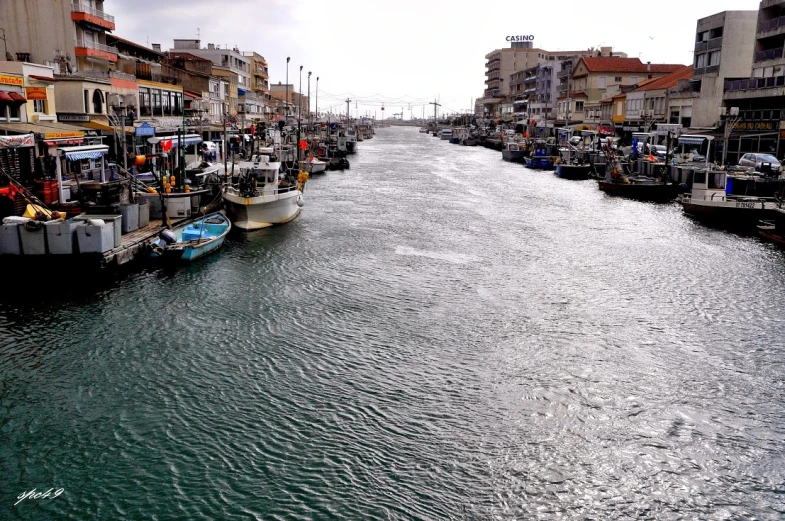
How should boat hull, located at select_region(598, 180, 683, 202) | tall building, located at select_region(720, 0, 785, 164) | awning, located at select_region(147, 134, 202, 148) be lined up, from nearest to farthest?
awning, located at select_region(147, 134, 202, 148) → boat hull, located at select_region(598, 180, 683, 202) → tall building, located at select_region(720, 0, 785, 164)

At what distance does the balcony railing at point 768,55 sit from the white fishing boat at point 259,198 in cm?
4336

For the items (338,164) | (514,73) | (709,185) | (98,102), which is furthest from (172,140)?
(514,73)

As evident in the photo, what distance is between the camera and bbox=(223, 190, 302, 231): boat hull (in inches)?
1308

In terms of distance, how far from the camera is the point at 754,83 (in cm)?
5644

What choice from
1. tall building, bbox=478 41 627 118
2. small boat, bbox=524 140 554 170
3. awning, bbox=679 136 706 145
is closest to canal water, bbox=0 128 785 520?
awning, bbox=679 136 706 145

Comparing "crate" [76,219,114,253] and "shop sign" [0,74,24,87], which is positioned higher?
"shop sign" [0,74,24,87]

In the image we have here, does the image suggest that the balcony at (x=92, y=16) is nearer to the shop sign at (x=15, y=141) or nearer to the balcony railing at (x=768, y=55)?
the shop sign at (x=15, y=141)

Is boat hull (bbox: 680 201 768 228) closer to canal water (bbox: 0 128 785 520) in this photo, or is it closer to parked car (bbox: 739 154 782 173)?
canal water (bbox: 0 128 785 520)

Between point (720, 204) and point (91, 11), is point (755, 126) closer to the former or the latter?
point (720, 204)

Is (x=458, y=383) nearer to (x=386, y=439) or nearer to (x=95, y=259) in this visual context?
(x=386, y=439)

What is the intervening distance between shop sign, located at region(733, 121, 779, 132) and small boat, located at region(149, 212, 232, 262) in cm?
4662

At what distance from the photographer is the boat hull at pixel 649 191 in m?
49.9

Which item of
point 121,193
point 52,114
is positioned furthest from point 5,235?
point 52,114

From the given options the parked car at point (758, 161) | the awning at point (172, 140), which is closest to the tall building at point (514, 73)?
the parked car at point (758, 161)
